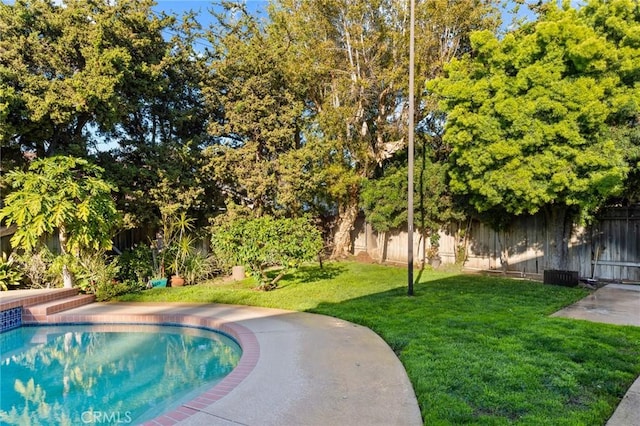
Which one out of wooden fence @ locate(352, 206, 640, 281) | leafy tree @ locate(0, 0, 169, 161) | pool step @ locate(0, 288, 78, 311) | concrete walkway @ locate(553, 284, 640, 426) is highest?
leafy tree @ locate(0, 0, 169, 161)

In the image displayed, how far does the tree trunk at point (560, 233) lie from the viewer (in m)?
9.93

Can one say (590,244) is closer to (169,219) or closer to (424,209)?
(424,209)

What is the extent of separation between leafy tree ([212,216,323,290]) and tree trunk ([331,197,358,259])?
5.47 metres

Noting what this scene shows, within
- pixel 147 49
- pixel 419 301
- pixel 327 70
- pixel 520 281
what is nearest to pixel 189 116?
pixel 147 49

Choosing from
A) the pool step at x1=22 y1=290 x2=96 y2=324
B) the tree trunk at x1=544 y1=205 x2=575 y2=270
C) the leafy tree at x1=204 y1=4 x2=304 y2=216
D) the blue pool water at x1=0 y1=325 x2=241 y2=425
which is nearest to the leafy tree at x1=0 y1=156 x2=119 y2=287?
the pool step at x1=22 y1=290 x2=96 y2=324

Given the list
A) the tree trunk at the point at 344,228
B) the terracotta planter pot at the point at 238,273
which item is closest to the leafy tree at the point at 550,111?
the tree trunk at the point at 344,228

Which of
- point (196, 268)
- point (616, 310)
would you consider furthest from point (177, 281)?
point (616, 310)

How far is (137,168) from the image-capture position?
1074cm

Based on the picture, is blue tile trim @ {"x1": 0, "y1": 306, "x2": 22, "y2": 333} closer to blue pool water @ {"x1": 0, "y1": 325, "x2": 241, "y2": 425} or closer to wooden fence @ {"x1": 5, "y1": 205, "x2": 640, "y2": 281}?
blue pool water @ {"x1": 0, "y1": 325, "x2": 241, "y2": 425}

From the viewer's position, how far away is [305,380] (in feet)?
12.9

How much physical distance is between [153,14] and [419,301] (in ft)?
34.2

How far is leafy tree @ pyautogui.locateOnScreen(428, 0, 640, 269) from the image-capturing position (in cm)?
807

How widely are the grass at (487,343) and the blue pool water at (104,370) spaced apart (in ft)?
5.99

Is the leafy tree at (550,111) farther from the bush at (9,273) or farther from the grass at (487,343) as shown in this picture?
the bush at (9,273)
